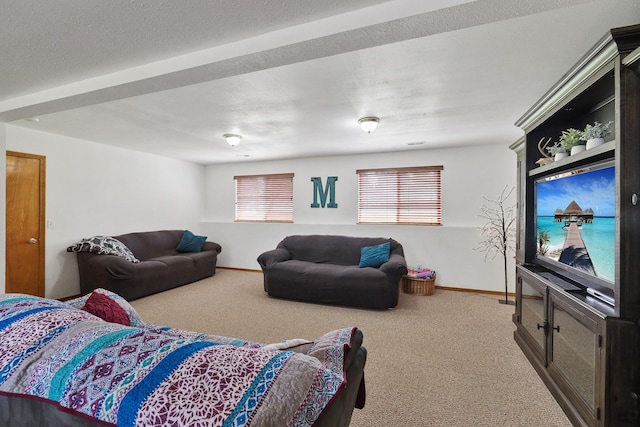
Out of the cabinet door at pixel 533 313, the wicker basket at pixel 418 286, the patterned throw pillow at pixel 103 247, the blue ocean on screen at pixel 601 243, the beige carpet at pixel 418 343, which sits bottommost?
the beige carpet at pixel 418 343

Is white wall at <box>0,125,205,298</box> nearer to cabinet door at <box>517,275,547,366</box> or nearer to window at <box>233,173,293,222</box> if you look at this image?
window at <box>233,173,293,222</box>

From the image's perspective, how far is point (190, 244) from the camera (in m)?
5.71

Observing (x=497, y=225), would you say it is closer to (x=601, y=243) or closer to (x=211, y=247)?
(x=601, y=243)

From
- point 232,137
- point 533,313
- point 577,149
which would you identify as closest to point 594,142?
point 577,149

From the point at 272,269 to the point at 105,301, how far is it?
9.65 feet

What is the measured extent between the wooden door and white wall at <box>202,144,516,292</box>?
10.2ft

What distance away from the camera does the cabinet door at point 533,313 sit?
7.36ft

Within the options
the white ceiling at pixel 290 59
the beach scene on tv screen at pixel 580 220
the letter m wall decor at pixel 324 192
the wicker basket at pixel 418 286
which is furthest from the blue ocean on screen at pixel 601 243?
the letter m wall decor at pixel 324 192

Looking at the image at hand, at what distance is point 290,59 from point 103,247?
4.12 metres

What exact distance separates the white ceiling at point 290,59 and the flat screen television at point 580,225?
2.78 ft

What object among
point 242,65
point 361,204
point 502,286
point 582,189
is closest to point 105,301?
point 242,65

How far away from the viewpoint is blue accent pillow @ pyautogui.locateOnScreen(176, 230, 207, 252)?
570 cm

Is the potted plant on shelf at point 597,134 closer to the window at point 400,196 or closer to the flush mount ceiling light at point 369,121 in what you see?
the flush mount ceiling light at point 369,121

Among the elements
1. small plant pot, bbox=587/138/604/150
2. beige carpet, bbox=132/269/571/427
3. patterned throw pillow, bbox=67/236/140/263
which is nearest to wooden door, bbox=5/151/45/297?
patterned throw pillow, bbox=67/236/140/263
